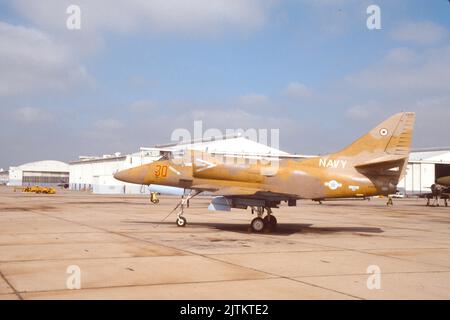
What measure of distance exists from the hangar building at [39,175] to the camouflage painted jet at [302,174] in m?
161

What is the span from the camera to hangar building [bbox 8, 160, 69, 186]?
173m

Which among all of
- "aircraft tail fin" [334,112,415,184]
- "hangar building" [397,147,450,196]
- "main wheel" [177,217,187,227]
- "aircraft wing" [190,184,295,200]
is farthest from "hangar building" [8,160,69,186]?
"aircraft tail fin" [334,112,415,184]

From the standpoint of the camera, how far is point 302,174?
18.6 meters

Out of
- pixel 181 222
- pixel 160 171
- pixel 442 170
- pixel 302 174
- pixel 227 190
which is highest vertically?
pixel 442 170

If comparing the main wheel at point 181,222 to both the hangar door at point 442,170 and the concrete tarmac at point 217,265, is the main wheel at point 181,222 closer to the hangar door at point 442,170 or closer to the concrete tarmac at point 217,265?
the concrete tarmac at point 217,265

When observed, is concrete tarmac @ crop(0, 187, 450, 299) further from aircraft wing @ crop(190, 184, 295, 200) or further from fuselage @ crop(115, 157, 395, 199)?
fuselage @ crop(115, 157, 395, 199)

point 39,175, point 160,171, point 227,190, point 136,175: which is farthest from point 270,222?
point 39,175

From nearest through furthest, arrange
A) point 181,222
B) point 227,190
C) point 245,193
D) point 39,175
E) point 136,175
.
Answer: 1. point 245,193
2. point 227,190
3. point 136,175
4. point 181,222
5. point 39,175

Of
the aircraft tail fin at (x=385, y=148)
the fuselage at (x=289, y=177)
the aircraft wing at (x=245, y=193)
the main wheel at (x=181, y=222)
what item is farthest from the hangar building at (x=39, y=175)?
the aircraft tail fin at (x=385, y=148)

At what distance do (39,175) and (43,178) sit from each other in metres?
1.95

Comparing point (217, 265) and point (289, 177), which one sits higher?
point (289, 177)

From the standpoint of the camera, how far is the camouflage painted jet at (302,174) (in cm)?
1822

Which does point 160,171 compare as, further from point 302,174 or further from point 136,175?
point 302,174
